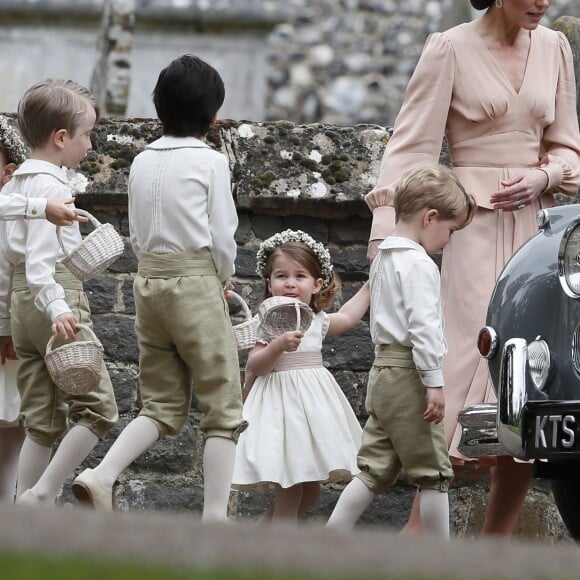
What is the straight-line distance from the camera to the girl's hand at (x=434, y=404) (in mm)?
5332

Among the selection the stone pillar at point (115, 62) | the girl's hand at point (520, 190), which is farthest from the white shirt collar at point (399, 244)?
the stone pillar at point (115, 62)

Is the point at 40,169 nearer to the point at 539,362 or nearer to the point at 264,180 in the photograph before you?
the point at 264,180

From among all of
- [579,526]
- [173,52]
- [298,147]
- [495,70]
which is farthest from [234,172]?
[173,52]

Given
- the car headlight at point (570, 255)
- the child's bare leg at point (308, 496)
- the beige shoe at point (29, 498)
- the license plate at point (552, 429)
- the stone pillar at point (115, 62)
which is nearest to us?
the license plate at point (552, 429)

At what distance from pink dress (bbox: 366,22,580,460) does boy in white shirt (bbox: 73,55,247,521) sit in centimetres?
75

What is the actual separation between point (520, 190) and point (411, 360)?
76 cm

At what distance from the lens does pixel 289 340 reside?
19.4 ft

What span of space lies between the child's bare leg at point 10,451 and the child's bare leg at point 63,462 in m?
0.46

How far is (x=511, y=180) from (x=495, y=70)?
0.40 m

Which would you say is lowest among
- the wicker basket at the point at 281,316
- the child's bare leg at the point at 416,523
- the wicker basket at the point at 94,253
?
the child's bare leg at the point at 416,523

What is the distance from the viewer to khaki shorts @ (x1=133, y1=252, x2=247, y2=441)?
17.6ft

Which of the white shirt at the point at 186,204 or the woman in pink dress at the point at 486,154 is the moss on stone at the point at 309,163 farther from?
the white shirt at the point at 186,204

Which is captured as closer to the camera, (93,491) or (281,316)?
(93,491)

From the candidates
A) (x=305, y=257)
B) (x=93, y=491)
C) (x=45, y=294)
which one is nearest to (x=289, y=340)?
(x=305, y=257)
